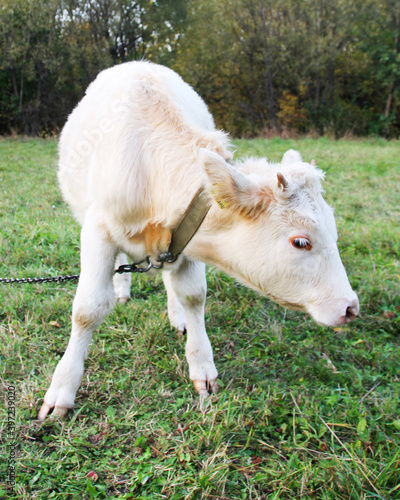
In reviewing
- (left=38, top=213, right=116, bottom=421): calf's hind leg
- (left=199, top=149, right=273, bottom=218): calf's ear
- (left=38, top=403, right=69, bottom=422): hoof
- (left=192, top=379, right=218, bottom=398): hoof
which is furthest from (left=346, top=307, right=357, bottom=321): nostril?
(left=38, top=403, right=69, bottom=422): hoof

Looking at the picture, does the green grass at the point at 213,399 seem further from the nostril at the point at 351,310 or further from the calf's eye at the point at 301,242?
the calf's eye at the point at 301,242

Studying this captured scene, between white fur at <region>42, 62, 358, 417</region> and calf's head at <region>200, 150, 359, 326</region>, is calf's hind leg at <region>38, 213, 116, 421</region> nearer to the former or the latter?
white fur at <region>42, 62, 358, 417</region>

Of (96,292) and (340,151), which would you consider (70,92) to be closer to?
(340,151)

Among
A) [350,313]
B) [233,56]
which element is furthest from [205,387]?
[233,56]

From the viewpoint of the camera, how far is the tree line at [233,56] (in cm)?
1653

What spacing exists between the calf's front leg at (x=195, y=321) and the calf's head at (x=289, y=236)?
79 centimetres

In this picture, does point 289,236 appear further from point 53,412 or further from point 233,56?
point 233,56

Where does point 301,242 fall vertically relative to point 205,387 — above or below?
above

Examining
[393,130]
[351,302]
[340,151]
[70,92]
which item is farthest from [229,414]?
[393,130]

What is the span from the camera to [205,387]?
287 cm

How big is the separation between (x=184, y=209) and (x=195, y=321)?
0.99 metres

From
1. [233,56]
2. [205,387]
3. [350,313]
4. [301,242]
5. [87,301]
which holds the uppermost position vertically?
[233,56]

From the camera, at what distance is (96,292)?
2717 mm

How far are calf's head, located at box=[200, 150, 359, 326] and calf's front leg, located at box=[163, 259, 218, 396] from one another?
0.79 metres
